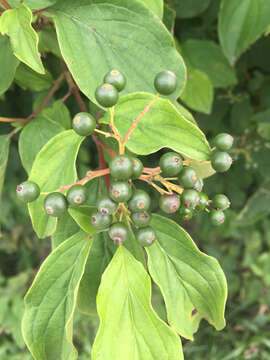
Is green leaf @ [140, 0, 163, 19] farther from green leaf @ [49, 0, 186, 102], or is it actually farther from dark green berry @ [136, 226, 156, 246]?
dark green berry @ [136, 226, 156, 246]

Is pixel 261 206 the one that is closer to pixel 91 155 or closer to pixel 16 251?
pixel 91 155

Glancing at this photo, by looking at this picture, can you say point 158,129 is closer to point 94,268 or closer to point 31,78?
point 94,268

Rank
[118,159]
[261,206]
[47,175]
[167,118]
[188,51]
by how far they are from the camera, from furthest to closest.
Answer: [261,206], [188,51], [47,175], [167,118], [118,159]

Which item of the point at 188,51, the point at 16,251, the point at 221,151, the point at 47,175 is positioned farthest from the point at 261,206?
the point at 16,251

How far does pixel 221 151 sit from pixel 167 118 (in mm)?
156

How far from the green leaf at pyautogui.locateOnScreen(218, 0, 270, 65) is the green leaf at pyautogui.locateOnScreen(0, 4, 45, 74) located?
71cm

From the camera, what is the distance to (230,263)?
2916 mm

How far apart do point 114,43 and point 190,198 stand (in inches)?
18.7

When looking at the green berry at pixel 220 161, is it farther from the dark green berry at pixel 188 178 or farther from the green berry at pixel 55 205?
the green berry at pixel 55 205

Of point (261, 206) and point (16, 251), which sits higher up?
point (261, 206)

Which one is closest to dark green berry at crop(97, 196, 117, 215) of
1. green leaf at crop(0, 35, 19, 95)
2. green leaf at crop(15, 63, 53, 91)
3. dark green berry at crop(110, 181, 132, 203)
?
dark green berry at crop(110, 181, 132, 203)

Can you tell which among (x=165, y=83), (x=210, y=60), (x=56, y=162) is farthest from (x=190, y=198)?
(x=210, y=60)

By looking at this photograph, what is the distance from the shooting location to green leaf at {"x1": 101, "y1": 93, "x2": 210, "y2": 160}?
34.2 inches

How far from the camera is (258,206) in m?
2.06
